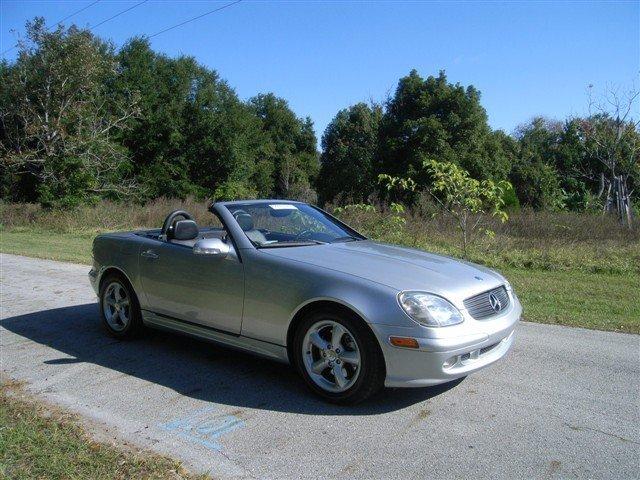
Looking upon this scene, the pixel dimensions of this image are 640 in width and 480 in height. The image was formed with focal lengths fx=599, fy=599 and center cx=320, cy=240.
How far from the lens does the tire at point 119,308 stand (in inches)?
248

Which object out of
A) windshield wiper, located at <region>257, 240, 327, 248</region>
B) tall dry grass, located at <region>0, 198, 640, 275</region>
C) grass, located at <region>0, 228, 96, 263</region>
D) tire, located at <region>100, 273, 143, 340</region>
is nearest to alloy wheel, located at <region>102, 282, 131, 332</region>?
tire, located at <region>100, 273, 143, 340</region>

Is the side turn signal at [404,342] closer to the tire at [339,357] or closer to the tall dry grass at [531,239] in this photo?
the tire at [339,357]

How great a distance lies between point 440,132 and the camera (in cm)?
3152

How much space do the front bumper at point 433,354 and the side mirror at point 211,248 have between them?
162cm

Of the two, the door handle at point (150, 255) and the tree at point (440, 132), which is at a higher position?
the tree at point (440, 132)

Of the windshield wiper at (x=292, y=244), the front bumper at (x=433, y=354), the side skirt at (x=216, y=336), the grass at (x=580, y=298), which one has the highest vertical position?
the windshield wiper at (x=292, y=244)

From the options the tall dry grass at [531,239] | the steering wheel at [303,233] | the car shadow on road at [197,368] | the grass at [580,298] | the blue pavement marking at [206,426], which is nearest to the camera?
the blue pavement marking at [206,426]

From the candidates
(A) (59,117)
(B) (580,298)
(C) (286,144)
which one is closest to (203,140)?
(A) (59,117)

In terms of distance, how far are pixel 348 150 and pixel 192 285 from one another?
129 ft

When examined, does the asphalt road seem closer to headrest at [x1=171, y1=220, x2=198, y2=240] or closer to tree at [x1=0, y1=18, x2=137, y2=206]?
headrest at [x1=171, y1=220, x2=198, y2=240]

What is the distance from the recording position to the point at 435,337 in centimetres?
414

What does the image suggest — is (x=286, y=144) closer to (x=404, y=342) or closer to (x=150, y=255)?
(x=150, y=255)

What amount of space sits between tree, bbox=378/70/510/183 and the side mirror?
26523 mm

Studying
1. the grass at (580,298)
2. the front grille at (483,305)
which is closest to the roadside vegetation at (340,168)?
the grass at (580,298)
